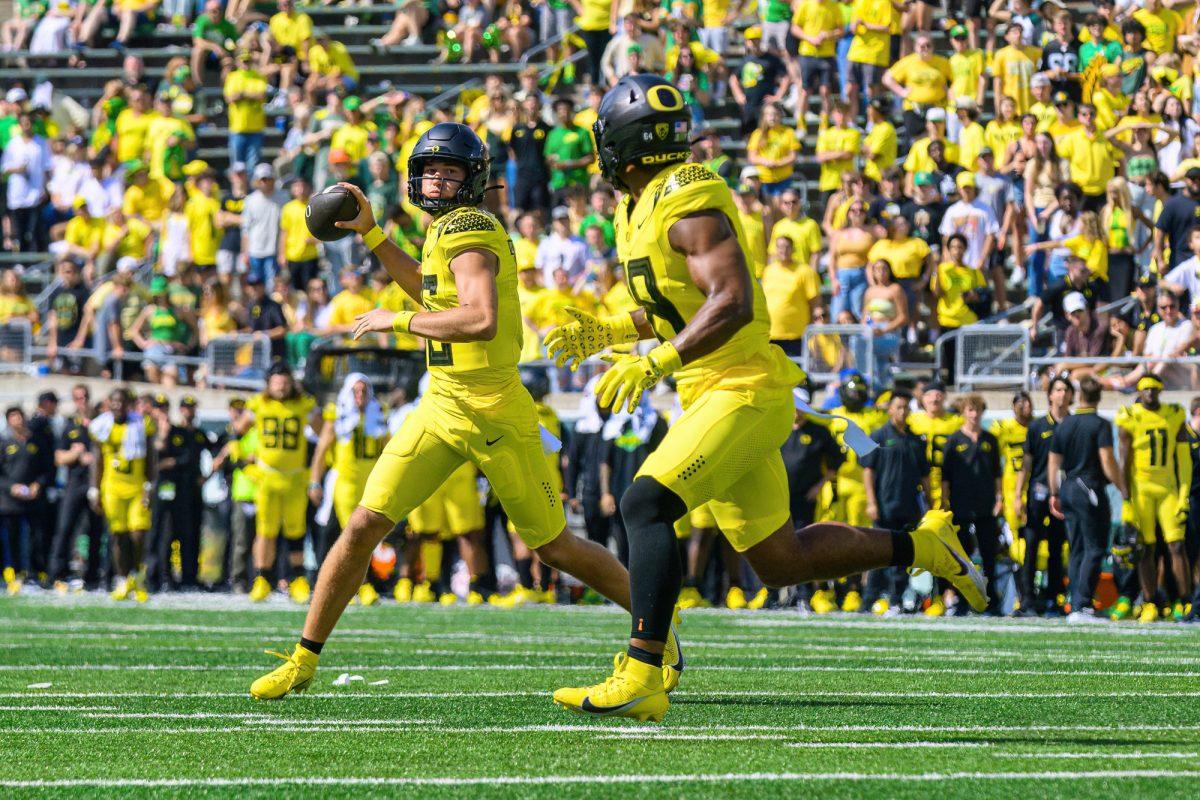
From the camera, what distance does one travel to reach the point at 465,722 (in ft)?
19.8

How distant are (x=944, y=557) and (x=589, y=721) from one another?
1300mm

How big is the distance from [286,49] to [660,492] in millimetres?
17945

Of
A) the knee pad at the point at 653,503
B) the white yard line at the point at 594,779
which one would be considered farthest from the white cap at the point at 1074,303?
the white yard line at the point at 594,779

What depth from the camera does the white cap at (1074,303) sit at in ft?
49.9

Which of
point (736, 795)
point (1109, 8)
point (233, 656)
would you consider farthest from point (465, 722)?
point (1109, 8)

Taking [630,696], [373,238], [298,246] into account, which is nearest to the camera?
[630,696]

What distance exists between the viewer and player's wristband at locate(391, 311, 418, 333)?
21.5 ft

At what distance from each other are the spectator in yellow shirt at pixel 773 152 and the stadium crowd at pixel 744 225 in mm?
27

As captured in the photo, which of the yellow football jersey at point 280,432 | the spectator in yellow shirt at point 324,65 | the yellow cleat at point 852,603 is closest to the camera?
the yellow cleat at point 852,603

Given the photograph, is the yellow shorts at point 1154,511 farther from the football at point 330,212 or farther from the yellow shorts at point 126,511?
the football at point 330,212

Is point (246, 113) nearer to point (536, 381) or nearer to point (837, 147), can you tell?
point (837, 147)

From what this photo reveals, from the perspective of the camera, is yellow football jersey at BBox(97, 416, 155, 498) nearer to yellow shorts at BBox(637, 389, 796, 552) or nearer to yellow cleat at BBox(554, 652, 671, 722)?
yellow shorts at BBox(637, 389, 796, 552)

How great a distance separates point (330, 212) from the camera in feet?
23.3

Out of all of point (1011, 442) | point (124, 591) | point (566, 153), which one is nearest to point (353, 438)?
point (124, 591)
